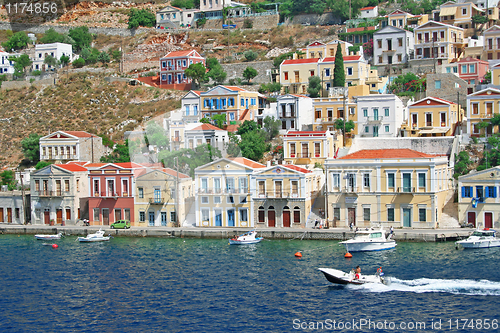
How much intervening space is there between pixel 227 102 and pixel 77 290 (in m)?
39.3

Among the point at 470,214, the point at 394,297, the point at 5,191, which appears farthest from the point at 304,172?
the point at 5,191

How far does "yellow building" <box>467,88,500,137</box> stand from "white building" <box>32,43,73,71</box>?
6456 centimetres

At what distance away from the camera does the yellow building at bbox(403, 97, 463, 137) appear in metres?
61.7

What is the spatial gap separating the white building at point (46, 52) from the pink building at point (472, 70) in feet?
196

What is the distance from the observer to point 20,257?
46.4 metres

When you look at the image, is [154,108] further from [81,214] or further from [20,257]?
[20,257]

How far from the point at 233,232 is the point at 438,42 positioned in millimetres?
39910

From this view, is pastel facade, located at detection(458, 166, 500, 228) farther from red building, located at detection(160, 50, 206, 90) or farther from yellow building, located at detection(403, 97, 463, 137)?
red building, located at detection(160, 50, 206, 90)

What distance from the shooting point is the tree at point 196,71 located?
84.2 meters

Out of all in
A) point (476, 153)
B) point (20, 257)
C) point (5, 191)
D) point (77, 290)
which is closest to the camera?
point (77, 290)

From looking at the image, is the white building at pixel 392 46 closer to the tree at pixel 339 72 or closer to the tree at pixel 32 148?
the tree at pixel 339 72

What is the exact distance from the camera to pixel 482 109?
59.4 metres

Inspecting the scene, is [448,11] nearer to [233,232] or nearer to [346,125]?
[346,125]

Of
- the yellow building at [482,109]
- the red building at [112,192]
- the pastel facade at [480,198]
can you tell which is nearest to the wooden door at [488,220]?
the pastel facade at [480,198]
